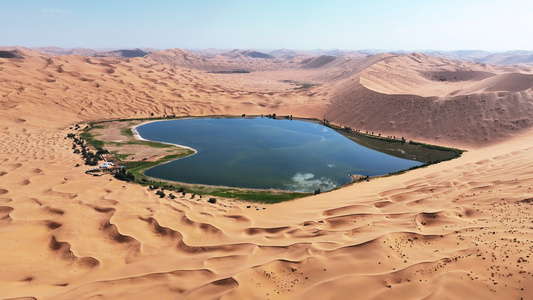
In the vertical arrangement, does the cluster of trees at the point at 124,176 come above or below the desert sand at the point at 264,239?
below

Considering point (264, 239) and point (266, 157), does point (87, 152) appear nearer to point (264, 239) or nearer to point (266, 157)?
point (266, 157)

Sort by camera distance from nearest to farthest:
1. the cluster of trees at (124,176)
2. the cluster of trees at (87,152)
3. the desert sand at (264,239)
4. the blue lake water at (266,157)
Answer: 1. the desert sand at (264,239)
2. the cluster of trees at (124,176)
3. the blue lake water at (266,157)
4. the cluster of trees at (87,152)

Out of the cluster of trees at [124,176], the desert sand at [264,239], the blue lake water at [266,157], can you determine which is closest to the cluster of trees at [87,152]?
the desert sand at [264,239]

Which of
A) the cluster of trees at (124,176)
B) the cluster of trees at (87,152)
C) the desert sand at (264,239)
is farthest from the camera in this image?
the cluster of trees at (87,152)

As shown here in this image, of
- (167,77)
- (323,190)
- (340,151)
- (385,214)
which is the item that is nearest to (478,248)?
(385,214)

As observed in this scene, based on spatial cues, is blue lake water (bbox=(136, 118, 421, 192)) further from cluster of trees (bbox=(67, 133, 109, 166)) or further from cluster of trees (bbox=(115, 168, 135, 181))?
cluster of trees (bbox=(67, 133, 109, 166))

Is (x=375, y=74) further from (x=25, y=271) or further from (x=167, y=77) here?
(x=25, y=271)

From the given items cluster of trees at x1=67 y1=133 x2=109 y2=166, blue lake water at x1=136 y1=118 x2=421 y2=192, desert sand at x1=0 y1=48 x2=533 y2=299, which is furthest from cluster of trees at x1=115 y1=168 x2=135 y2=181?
cluster of trees at x1=67 y1=133 x2=109 y2=166

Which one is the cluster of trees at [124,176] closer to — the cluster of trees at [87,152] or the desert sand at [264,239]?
the desert sand at [264,239]

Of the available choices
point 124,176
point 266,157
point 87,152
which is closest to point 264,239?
point 124,176

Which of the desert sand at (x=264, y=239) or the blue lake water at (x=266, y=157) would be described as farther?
the blue lake water at (x=266, y=157)
